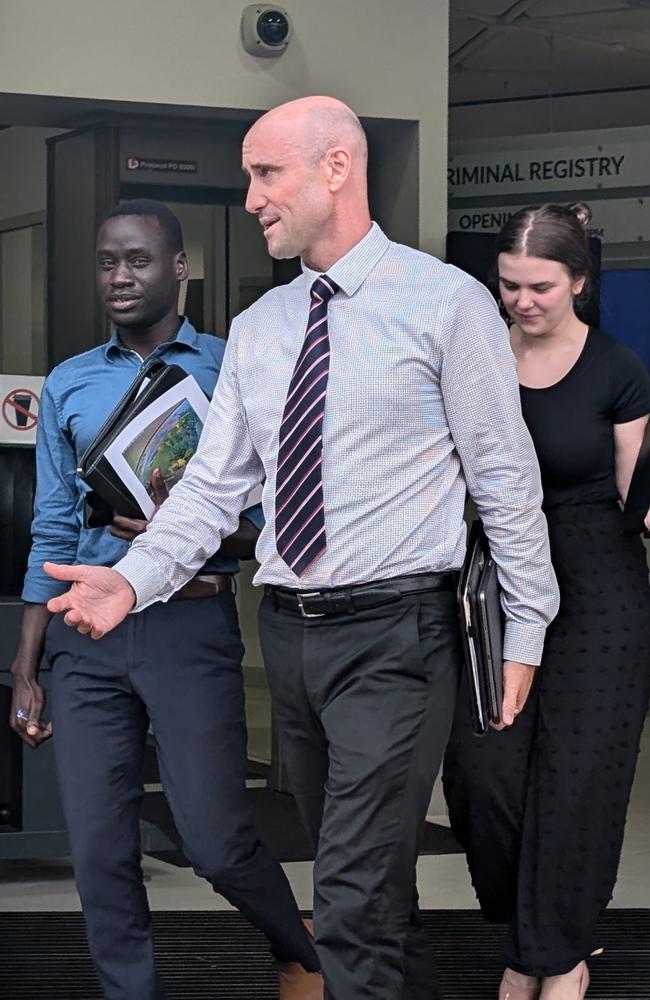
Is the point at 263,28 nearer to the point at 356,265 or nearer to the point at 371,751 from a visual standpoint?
the point at 356,265

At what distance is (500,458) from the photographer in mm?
2564

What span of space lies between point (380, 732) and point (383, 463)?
41 cm

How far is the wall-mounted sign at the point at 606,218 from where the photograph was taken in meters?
8.09

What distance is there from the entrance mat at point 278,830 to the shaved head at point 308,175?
2870 mm

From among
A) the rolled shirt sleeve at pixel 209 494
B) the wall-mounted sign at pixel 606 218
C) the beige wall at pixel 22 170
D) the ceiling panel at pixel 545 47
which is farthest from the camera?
the wall-mounted sign at pixel 606 218

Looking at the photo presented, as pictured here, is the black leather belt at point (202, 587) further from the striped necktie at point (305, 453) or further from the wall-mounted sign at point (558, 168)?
the wall-mounted sign at point (558, 168)

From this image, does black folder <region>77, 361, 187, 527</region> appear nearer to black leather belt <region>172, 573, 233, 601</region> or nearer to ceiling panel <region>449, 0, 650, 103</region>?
black leather belt <region>172, 573, 233, 601</region>

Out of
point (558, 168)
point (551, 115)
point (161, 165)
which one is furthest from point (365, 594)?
point (551, 115)

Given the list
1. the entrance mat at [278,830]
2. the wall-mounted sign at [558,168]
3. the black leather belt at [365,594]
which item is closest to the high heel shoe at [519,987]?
the black leather belt at [365,594]

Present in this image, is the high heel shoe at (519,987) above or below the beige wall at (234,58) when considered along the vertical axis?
below

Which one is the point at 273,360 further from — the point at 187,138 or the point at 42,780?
the point at 187,138

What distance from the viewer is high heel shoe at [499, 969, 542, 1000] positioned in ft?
11.3

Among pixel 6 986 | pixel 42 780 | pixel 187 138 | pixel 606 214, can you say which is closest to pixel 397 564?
pixel 6 986

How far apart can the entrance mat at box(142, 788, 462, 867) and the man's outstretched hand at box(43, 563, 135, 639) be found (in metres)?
2.63
